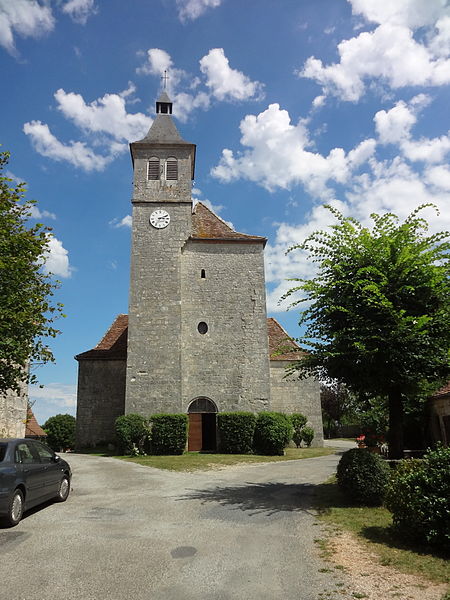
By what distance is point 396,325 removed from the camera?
8.56 m

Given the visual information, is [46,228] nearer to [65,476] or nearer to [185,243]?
[65,476]

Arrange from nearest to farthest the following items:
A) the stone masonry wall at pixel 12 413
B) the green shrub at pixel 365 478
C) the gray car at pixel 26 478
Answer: the gray car at pixel 26 478, the green shrub at pixel 365 478, the stone masonry wall at pixel 12 413

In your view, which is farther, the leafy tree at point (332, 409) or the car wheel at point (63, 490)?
the leafy tree at point (332, 409)

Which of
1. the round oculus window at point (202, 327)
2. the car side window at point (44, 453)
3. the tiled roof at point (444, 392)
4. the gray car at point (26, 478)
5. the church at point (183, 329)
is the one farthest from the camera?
the round oculus window at point (202, 327)

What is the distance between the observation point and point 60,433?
2839 cm

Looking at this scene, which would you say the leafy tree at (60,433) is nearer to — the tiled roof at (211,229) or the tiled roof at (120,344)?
the tiled roof at (120,344)

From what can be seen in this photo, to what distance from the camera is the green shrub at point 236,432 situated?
779 inches

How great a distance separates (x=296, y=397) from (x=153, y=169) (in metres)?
15.3

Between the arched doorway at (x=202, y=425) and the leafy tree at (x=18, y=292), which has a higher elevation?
the leafy tree at (x=18, y=292)

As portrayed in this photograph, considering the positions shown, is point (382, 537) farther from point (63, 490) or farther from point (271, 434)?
point (271, 434)

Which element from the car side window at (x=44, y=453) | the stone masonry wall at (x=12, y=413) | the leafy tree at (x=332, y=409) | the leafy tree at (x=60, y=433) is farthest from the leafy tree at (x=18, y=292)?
the leafy tree at (x=332, y=409)

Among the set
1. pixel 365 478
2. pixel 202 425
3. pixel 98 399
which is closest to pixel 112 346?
pixel 98 399

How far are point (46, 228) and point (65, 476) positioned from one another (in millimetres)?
6387

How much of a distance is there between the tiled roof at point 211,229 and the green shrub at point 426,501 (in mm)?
17731
